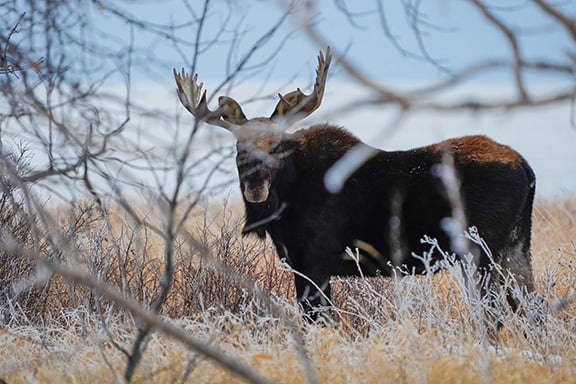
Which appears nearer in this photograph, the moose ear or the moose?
the moose

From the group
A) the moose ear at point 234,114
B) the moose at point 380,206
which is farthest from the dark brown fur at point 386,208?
the moose ear at point 234,114

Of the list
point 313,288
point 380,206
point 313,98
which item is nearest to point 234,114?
point 313,98

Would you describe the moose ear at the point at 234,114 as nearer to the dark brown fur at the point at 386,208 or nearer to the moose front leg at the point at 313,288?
the dark brown fur at the point at 386,208

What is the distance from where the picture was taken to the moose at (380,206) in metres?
5.83

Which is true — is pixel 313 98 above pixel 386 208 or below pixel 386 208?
above

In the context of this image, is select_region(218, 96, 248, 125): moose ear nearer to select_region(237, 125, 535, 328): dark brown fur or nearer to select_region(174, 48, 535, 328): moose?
select_region(174, 48, 535, 328): moose

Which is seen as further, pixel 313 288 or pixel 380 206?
pixel 380 206

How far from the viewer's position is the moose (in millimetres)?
5828

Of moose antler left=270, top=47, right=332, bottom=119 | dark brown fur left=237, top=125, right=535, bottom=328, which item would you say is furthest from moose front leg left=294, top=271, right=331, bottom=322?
moose antler left=270, top=47, right=332, bottom=119

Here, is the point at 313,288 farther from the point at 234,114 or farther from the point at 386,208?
the point at 234,114

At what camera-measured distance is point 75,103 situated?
4.68 meters

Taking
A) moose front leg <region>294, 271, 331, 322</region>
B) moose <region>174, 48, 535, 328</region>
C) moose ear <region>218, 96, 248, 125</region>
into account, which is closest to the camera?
moose front leg <region>294, 271, 331, 322</region>

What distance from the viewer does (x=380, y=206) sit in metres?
5.99

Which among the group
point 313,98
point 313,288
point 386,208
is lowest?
point 313,288
